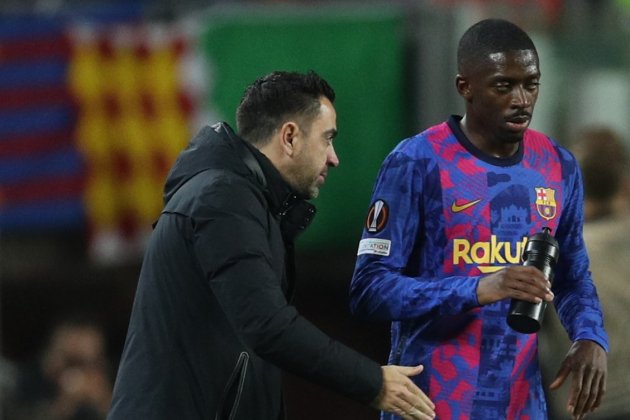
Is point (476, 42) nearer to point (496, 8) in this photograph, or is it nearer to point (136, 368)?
point (136, 368)

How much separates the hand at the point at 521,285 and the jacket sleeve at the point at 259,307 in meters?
0.37

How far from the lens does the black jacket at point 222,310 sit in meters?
3.81

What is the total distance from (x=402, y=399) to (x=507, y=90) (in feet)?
2.95

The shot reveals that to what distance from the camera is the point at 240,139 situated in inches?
162

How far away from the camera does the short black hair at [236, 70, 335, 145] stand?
13.5 ft

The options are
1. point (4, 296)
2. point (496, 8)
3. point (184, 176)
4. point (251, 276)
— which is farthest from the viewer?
point (4, 296)

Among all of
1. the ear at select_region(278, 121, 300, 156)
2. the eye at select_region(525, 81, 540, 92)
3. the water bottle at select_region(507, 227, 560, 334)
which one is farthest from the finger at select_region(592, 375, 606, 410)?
the ear at select_region(278, 121, 300, 156)

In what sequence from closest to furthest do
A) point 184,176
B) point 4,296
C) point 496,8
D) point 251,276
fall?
point 251,276 → point 184,176 → point 496,8 → point 4,296

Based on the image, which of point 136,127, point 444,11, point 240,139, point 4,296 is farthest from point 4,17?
point 240,139

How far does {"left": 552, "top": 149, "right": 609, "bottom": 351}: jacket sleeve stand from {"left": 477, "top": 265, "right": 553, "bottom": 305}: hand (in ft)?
1.48

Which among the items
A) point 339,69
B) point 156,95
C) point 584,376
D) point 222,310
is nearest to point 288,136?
point 222,310

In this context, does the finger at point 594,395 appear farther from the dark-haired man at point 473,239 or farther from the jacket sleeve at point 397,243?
the jacket sleeve at point 397,243

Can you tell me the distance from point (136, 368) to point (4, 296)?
15.9ft

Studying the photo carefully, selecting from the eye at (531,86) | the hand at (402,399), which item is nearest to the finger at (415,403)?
the hand at (402,399)
